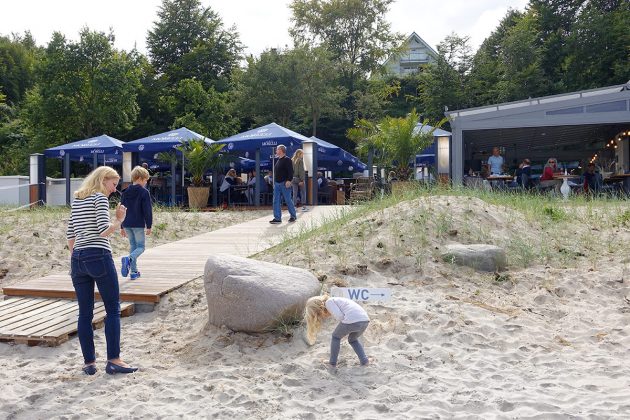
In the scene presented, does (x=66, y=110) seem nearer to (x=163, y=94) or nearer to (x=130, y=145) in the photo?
(x=163, y=94)

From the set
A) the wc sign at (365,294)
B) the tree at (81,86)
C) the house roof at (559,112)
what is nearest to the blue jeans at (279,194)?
the wc sign at (365,294)

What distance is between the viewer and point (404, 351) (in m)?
5.14

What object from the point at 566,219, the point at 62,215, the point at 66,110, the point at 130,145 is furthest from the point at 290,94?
the point at 566,219

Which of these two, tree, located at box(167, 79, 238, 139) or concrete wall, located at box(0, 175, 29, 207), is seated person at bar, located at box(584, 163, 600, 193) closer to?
concrete wall, located at box(0, 175, 29, 207)

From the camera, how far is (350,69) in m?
40.6

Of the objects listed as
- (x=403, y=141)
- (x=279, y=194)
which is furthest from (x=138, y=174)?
(x=403, y=141)

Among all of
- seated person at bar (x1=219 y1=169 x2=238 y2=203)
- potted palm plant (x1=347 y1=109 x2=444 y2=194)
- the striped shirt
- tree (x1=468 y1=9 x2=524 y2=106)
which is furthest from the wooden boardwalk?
tree (x1=468 y1=9 x2=524 y2=106)

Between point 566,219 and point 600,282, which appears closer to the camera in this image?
point 600,282

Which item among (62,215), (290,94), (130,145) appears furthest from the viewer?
(290,94)

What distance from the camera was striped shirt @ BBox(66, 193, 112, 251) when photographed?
4.74m

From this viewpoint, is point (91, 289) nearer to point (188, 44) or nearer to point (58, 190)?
point (58, 190)

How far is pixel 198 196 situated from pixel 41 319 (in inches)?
457

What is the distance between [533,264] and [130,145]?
46.5 feet

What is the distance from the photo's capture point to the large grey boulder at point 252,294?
215 inches
